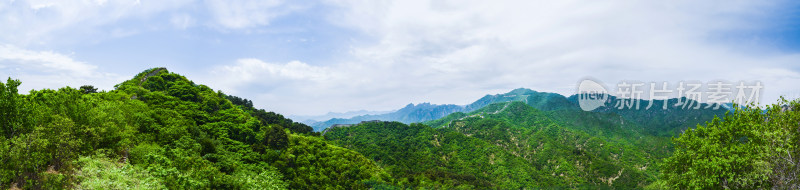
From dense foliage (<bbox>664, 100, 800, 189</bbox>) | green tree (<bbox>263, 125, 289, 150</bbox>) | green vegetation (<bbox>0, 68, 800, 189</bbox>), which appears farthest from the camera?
green tree (<bbox>263, 125, 289, 150</bbox>)

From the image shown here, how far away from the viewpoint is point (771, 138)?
61.5ft

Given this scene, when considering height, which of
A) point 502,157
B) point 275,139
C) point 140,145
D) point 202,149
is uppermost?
point 140,145

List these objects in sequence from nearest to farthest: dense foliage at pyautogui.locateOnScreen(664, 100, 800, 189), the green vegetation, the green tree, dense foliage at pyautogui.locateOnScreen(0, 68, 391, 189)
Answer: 1. dense foliage at pyautogui.locateOnScreen(0, 68, 391, 189)
2. the green vegetation
3. dense foliage at pyautogui.locateOnScreen(664, 100, 800, 189)
4. the green tree

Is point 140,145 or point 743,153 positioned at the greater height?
point 743,153

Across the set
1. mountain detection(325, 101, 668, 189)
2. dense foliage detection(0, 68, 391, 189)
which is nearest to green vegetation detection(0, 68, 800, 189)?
dense foliage detection(0, 68, 391, 189)

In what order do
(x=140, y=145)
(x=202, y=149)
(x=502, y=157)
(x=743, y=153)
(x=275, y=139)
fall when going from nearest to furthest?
(x=743, y=153), (x=140, y=145), (x=202, y=149), (x=275, y=139), (x=502, y=157)

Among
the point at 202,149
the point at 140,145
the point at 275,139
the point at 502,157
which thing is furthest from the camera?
the point at 502,157

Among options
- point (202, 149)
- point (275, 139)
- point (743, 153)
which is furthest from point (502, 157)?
point (202, 149)

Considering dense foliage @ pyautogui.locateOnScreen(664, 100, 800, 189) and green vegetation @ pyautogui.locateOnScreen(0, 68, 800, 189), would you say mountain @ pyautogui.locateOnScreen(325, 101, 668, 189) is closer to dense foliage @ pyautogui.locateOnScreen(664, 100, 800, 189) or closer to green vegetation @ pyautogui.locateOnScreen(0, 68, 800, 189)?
green vegetation @ pyautogui.locateOnScreen(0, 68, 800, 189)

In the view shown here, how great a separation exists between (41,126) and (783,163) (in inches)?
1718

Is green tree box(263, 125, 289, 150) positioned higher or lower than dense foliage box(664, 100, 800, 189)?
lower

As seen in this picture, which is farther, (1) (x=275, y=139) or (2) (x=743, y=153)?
(1) (x=275, y=139)

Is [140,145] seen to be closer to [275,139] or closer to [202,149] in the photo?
[202,149]

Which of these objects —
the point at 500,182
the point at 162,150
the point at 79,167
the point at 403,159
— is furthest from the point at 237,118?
the point at 500,182
